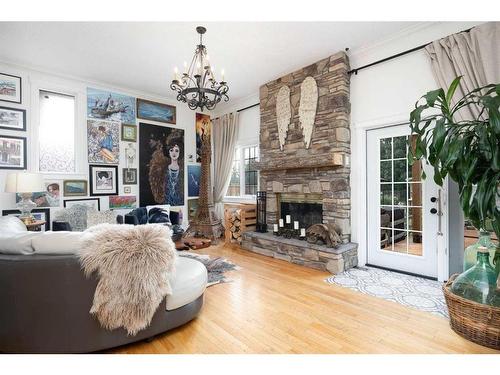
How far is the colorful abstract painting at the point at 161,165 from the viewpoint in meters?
5.11

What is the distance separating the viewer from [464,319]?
1892 mm

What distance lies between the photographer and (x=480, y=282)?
1933 mm

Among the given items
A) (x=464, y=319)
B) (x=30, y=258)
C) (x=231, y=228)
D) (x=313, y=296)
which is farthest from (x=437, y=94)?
(x=231, y=228)

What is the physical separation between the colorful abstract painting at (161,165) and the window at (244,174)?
1.15m

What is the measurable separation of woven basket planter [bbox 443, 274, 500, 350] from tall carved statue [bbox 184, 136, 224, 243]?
3880 mm

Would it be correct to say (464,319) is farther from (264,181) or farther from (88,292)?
(264,181)

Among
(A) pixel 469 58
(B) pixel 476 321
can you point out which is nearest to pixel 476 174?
(B) pixel 476 321

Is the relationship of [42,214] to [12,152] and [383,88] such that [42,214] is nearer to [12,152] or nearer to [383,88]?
[12,152]

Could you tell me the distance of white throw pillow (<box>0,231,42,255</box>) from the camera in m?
Answer: 1.63

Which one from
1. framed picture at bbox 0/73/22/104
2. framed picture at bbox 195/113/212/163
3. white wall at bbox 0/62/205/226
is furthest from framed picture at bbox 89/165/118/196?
framed picture at bbox 195/113/212/163

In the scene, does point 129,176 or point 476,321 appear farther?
point 129,176

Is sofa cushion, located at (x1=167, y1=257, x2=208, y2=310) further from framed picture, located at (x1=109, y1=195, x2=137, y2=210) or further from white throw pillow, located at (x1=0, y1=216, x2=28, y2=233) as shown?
framed picture, located at (x1=109, y1=195, x2=137, y2=210)

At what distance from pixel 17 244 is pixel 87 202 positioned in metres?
3.15

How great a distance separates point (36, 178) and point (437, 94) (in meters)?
4.56
